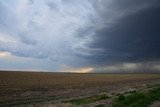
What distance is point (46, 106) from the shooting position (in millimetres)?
25516

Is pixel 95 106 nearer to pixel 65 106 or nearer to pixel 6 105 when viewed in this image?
pixel 65 106

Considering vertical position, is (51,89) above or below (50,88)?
below

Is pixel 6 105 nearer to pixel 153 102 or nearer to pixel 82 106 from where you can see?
pixel 82 106

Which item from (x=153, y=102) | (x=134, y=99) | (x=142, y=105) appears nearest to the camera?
(x=142, y=105)

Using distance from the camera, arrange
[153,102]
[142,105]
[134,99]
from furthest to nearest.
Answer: [134,99]
[153,102]
[142,105]

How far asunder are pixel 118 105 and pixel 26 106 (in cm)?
1140

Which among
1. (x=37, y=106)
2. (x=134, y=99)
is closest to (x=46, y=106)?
(x=37, y=106)

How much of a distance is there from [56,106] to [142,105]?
9191 mm

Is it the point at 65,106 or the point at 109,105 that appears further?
the point at 65,106

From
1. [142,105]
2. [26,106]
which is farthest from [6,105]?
[142,105]

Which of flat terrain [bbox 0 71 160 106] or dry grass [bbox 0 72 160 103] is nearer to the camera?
flat terrain [bbox 0 71 160 106]

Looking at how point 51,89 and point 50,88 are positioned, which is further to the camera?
Result: point 50,88

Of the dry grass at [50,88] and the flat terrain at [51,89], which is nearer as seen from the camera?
the flat terrain at [51,89]

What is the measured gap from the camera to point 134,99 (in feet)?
74.7
